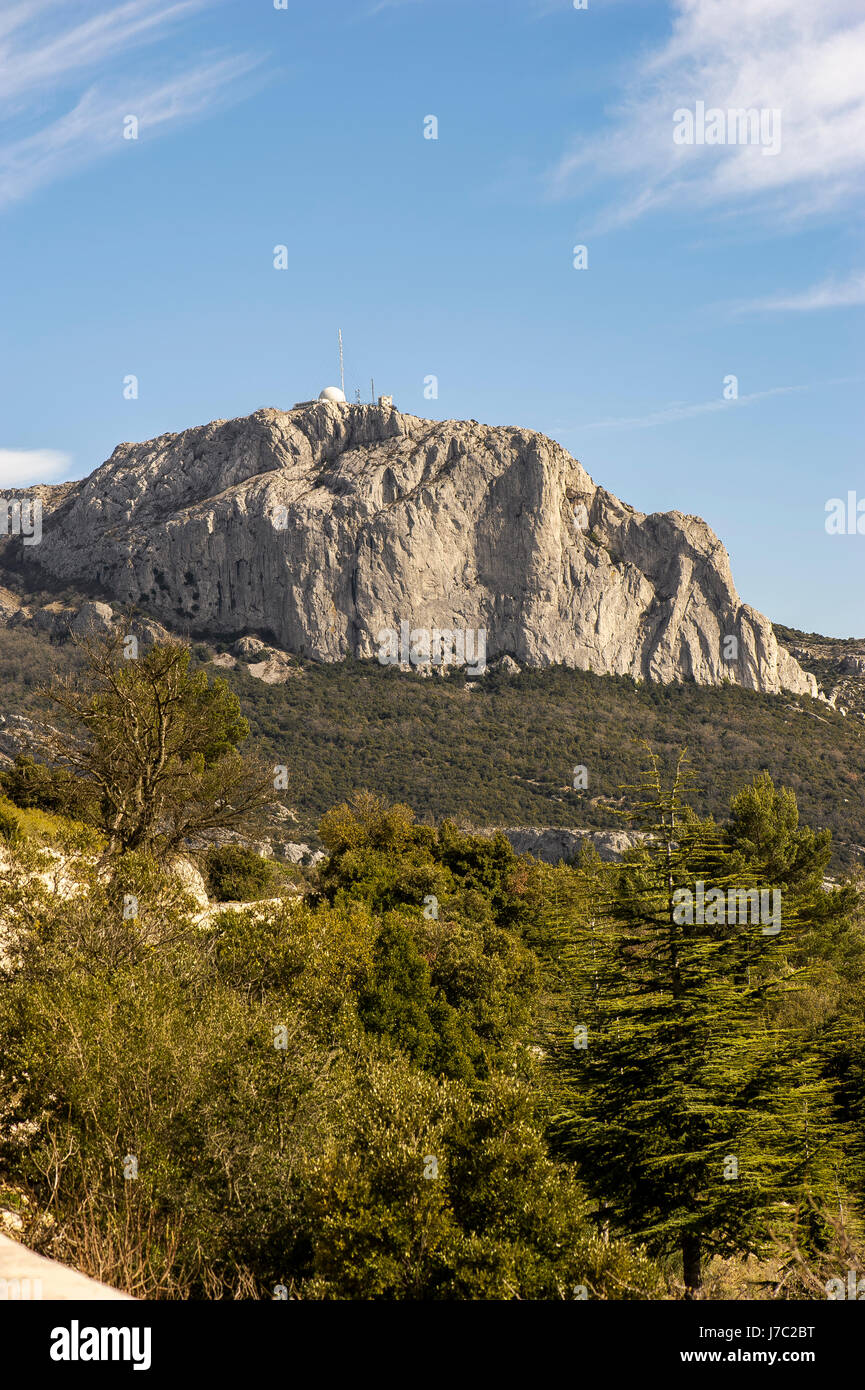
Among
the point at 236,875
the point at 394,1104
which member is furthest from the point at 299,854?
Answer: the point at 394,1104

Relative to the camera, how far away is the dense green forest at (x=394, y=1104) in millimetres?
10883

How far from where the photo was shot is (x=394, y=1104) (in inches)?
470

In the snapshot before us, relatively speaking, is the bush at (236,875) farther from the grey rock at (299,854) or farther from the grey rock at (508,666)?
the grey rock at (508,666)

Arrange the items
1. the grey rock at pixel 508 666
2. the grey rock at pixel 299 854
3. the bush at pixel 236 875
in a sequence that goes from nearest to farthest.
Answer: the bush at pixel 236 875 → the grey rock at pixel 299 854 → the grey rock at pixel 508 666

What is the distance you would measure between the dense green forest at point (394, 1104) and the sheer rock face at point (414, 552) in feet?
299

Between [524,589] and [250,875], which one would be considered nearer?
[250,875]

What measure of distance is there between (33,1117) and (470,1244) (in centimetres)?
613

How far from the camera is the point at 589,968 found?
18.6 metres

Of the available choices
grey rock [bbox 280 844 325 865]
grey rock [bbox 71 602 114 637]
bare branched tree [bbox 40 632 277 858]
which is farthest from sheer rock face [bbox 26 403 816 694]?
bare branched tree [bbox 40 632 277 858]

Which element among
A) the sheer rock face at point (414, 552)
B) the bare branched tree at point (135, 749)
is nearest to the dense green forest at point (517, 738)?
the sheer rock face at point (414, 552)

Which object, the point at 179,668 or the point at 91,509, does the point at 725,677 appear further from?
the point at 179,668

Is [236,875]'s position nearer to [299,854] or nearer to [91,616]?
[299,854]
